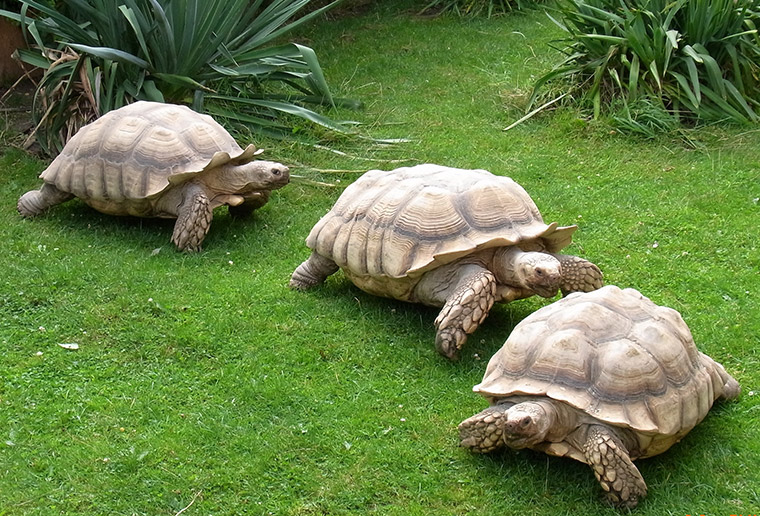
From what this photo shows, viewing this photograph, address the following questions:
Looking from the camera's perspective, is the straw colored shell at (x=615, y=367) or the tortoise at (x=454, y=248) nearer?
the straw colored shell at (x=615, y=367)

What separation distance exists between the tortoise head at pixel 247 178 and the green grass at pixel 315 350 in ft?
0.99

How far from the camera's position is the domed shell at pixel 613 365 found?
3.53m

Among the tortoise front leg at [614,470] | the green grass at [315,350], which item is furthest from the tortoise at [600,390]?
the green grass at [315,350]

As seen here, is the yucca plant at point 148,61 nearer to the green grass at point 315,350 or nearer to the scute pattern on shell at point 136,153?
the green grass at point 315,350

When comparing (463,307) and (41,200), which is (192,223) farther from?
(463,307)

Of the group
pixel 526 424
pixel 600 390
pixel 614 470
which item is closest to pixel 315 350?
pixel 526 424

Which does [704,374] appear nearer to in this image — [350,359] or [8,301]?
[350,359]

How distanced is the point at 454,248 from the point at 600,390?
1.32 meters

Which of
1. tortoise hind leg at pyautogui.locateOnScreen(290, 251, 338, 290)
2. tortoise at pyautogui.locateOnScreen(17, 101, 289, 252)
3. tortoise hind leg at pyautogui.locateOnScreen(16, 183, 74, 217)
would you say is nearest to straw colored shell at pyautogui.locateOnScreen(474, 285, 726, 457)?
tortoise hind leg at pyautogui.locateOnScreen(290, 251, 338, 290)

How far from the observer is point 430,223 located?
4.73 m

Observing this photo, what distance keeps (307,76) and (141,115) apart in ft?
7.46

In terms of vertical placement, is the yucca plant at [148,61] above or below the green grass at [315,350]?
above

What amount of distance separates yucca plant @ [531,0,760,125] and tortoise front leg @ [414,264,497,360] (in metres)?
3.78

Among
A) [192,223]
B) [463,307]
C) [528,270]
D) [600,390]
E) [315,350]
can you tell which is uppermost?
[600,390]
